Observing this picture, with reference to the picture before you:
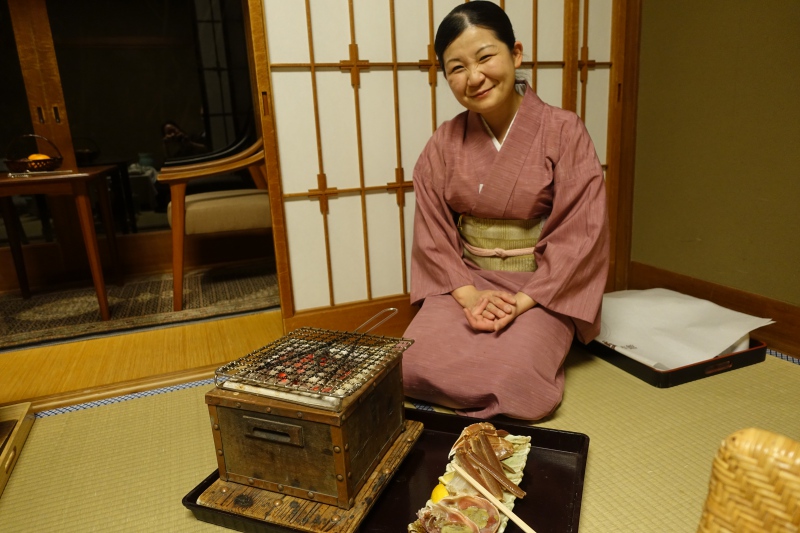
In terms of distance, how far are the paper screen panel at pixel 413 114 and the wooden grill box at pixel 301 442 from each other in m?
1.40

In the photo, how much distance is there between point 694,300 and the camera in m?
2.48

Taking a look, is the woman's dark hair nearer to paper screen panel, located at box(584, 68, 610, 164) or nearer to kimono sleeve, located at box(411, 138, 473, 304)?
kimono sleeve, located at box(411, 138, 473, 304)

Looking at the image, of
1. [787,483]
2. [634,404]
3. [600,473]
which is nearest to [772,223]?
[634,404]

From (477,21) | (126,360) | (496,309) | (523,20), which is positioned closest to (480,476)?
(496,309)

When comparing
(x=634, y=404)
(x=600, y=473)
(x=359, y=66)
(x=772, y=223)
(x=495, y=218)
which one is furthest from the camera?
(x=359, y=66)

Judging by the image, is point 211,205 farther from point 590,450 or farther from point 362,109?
point 590,450

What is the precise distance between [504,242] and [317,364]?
102 cm

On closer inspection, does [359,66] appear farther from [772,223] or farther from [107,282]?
[107,282]

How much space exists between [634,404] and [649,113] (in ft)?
5.48

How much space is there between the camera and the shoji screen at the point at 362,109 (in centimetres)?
236

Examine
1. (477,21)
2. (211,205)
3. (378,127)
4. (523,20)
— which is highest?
(523,20)

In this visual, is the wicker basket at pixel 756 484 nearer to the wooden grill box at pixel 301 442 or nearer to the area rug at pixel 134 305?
the wooden grill box at pixel 301 442

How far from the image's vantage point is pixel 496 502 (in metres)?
1.24

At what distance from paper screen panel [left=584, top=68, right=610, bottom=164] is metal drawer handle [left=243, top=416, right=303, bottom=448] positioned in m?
2.23
